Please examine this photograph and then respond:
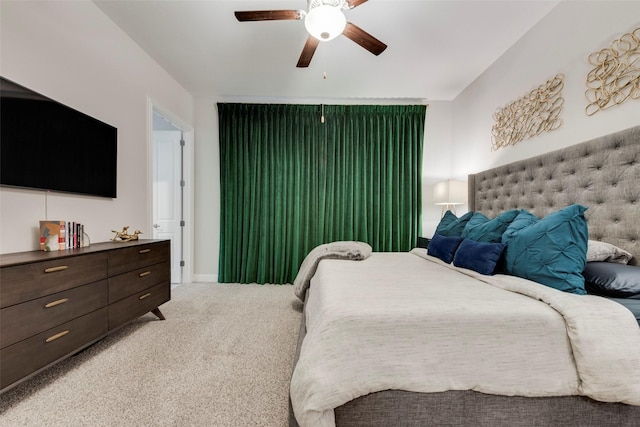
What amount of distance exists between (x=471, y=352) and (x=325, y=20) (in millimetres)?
1837

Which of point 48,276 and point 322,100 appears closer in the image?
point 48,276

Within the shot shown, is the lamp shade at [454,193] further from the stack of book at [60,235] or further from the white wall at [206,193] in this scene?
the stack of book at [60,235]

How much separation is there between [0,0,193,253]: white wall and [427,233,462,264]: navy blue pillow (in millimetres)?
2778

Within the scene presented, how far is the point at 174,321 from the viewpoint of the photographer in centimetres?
235

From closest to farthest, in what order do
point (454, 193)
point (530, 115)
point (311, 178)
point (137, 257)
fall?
point (137, 257) < point (530, 115) < point (454, 193) < point (311, 178)

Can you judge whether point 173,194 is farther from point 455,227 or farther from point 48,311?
point 455,227

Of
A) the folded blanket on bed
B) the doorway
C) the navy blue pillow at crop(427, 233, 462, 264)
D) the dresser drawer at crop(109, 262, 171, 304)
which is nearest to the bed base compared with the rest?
the navy blue pillow at crop(427, 233, 462, 264)

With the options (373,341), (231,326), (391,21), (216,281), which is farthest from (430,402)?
(216,281)

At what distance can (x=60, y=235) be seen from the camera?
1699mm

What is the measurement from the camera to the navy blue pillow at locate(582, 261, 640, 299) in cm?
117

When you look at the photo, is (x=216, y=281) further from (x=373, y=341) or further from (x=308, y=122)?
(x=373, y=341)

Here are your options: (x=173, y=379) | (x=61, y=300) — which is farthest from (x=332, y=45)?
(x=173, y=379)

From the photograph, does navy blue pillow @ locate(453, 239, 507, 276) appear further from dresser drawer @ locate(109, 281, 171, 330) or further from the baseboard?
the baseboard

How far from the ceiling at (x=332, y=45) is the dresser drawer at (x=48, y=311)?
2.14 metres
